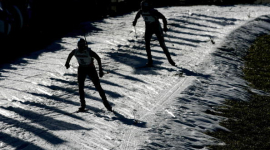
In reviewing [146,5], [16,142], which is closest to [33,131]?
[16,142]

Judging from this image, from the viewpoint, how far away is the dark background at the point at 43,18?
635 inches

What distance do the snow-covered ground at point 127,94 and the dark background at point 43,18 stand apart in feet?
3.66

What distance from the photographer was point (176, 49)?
50.1ft

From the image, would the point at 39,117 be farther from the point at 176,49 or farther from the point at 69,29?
the point at 69,29

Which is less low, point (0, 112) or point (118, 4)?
point (118, 4)

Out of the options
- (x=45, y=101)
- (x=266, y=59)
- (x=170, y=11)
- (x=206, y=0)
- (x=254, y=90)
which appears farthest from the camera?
(x=206, y=0)

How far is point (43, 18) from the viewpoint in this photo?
19.6 metres

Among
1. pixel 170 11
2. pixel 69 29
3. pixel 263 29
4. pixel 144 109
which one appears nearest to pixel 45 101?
pixel 144 109

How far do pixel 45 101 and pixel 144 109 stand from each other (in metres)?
2.80

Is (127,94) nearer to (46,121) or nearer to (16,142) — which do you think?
(46,121)

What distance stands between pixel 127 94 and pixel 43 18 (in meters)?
11.4

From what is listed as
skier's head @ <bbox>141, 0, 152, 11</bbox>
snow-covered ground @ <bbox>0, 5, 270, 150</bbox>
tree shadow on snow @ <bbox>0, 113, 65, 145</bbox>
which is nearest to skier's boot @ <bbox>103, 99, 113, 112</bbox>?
snow-covered ground @ <bbox>0, 5, 270, 150</bbox>

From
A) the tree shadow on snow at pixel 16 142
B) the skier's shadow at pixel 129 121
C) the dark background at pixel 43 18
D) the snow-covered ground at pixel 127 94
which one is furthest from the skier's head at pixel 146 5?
the dark background at pixel 43 18

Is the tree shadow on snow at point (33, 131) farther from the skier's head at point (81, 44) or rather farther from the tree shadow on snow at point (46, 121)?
the skier's head at point (81, 44)
